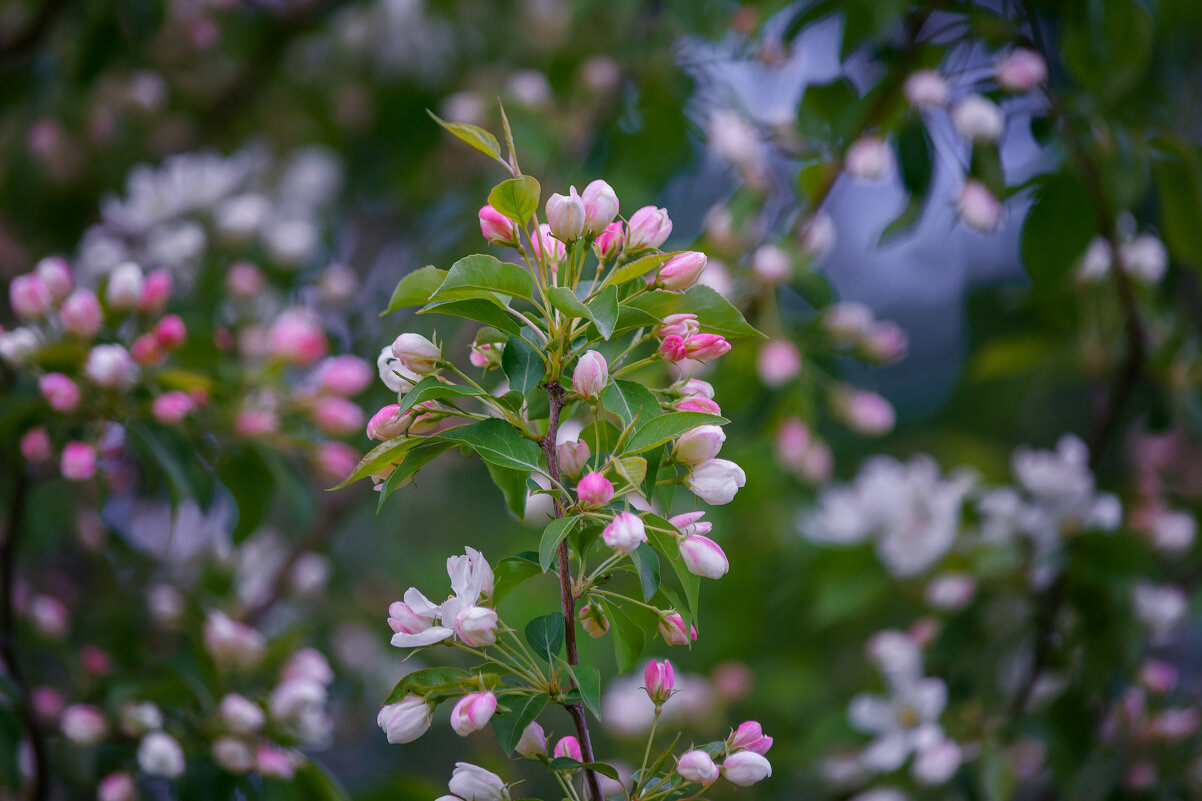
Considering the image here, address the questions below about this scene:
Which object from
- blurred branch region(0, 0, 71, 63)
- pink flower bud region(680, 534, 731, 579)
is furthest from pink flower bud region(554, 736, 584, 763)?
blurred branch region(0, 0, 71, 63)

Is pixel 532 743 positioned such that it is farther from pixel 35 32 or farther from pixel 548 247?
pixel 35 32

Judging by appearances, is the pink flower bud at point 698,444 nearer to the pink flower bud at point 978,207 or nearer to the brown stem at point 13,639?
the pink flower bud at point 978,207

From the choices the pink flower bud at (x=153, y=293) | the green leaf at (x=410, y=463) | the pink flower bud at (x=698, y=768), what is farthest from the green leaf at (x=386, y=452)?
the pink flower bud at (x=153, y=293)

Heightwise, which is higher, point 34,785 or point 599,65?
point 599,65

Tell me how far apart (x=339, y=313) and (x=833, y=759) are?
113 cm

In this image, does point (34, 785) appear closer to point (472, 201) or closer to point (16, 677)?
point (16, 677)

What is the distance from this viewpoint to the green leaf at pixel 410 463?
496 millimetres

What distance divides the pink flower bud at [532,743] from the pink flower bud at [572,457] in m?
0.15

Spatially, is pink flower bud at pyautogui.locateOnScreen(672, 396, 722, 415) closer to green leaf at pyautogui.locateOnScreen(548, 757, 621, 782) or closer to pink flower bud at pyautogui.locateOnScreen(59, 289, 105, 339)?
green leaf at pyautogui.locateOnScreen(548, 757, 621, 782)

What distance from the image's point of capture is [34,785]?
3.26 ft

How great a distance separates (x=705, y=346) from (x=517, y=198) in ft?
0.45

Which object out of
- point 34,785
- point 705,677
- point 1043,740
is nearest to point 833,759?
point 705,677

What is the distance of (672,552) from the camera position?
1.71ft

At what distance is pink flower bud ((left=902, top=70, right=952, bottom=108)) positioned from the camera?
1.02 m
